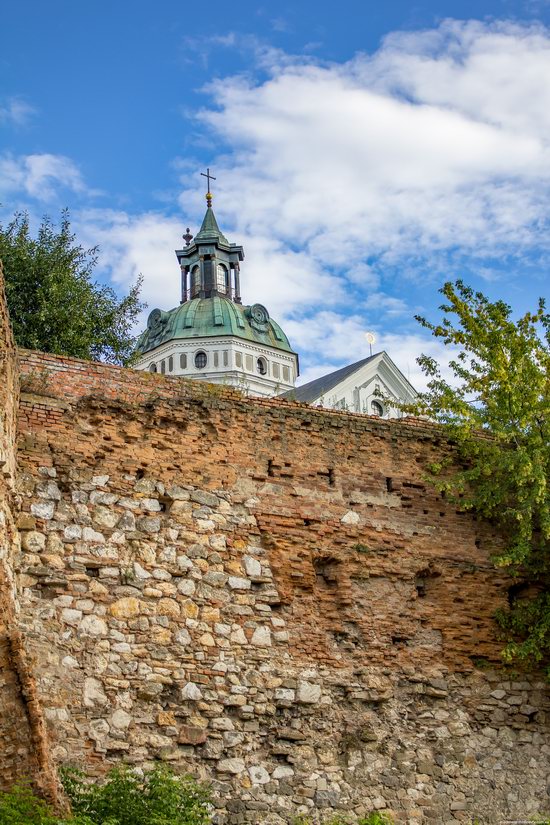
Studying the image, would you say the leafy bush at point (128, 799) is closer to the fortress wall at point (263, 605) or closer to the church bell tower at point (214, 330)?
the fortress wall at point (263, 605)

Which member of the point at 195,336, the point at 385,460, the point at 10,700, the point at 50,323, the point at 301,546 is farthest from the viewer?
the point at 195,336

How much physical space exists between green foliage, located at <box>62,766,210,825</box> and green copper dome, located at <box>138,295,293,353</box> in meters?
50.8

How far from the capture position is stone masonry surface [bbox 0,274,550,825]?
10.9 m

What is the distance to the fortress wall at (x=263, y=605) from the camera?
1093 centimetres

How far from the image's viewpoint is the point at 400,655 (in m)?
12.5

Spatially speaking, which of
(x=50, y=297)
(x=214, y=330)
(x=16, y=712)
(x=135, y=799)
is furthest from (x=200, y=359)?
(x=16, y=712)

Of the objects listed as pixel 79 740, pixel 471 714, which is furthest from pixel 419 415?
pixel 79 740

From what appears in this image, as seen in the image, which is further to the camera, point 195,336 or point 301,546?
point 195,336

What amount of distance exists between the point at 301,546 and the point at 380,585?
1.08m

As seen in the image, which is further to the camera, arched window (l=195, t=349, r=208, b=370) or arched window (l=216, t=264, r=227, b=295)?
arched window (l=216, t=264, r=227, b=295)

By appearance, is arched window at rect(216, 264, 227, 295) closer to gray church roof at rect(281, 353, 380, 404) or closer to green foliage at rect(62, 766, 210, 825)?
gray church roof at rect(281, 353, 380, 404)

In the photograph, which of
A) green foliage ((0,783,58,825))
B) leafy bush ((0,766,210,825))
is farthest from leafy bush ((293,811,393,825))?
green foliage ((0,783,58,825))

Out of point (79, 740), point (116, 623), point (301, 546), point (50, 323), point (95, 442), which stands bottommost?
point (79, 740)

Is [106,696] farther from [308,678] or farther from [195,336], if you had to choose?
[195,336]
